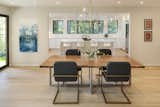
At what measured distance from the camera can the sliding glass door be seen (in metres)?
9.09

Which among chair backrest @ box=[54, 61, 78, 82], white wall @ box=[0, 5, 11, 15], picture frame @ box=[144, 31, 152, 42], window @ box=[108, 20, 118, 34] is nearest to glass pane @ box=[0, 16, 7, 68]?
white wall @ box=[0, 5, 11, 15]

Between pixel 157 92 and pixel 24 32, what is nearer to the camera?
pixel 157 92

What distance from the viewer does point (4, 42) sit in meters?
9.38

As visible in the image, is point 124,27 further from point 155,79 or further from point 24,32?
point 155,79

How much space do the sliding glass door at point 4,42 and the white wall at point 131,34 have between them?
9.8 inches

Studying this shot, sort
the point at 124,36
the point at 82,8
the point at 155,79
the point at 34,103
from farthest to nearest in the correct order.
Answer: the point at 124,36 < the point at 82,8 < the point at 155,79 < the point at 34,103

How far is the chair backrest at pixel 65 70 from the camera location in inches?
203

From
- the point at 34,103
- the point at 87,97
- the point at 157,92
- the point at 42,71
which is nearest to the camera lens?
the point at 34,103

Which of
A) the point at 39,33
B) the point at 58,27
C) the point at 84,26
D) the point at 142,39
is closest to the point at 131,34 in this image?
the point at 142,39

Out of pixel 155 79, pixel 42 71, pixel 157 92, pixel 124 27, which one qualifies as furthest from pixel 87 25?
pixel 157 92

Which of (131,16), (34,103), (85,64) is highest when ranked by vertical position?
(131,16)

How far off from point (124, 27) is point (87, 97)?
11805 mm

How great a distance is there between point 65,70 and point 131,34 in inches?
201

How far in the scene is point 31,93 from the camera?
18.4ft
